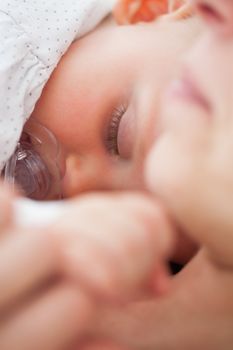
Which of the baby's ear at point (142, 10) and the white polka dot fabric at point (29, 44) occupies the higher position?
the baby's ear at point (142, 10)

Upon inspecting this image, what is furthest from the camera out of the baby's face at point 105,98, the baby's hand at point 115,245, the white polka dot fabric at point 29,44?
the white polka dot fabric at point 29,44

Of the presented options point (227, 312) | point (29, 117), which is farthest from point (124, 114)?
point (227, 312)

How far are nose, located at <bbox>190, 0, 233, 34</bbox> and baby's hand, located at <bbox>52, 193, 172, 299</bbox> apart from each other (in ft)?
0.48

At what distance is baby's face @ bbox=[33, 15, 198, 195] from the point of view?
53 cm

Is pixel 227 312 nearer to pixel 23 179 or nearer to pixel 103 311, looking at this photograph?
pixel 103 311

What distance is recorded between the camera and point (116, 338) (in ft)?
1.16

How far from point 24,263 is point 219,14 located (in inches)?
8.3

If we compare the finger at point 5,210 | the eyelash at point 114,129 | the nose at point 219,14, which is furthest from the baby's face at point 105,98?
the finger at point 5,210

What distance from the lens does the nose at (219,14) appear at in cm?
34

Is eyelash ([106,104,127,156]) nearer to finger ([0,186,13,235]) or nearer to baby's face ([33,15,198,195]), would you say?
baby's face ([33,15,198,195])

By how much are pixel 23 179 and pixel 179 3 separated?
0.95ft

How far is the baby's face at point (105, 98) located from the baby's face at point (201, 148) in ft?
0.50

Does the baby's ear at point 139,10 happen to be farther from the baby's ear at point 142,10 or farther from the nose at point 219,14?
the nose at point 219,14

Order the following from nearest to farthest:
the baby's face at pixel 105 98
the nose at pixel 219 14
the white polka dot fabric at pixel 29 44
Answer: the nose at pixel 219 14 < the baby's face at pixel 105 98 < the white polka dot fabric at pixel 29 44
